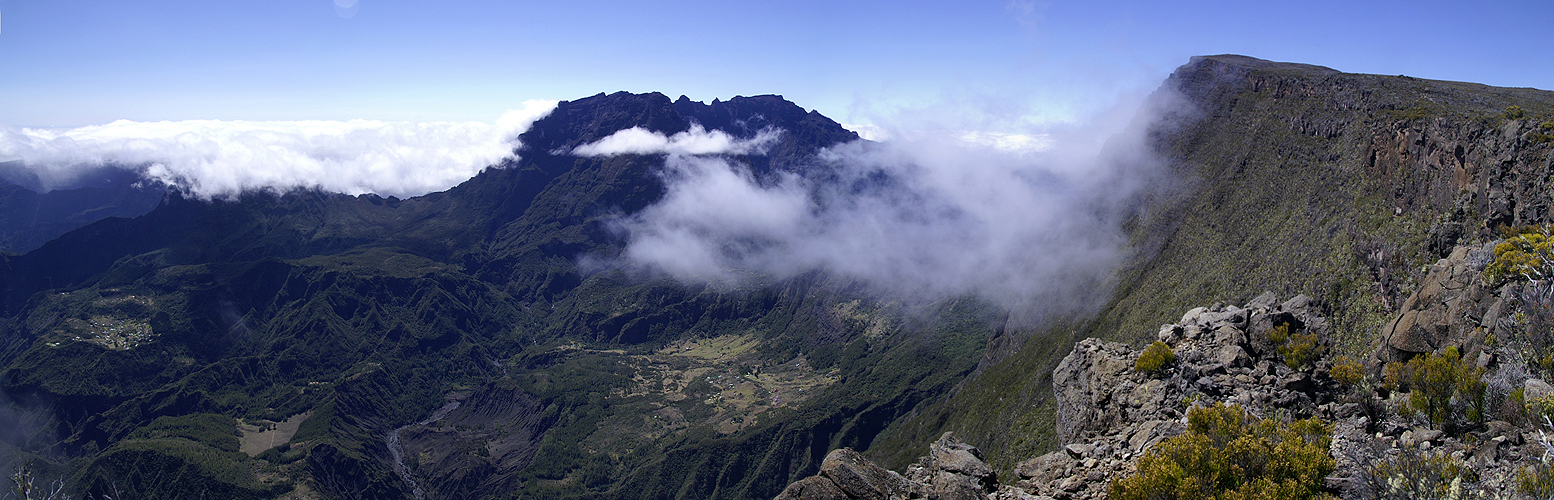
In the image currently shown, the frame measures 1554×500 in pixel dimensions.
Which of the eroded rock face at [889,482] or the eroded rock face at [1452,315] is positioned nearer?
the eroded rock face at [889,482]

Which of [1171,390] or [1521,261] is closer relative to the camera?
[1521,261]

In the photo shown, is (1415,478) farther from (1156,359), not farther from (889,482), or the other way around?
(1156,359)

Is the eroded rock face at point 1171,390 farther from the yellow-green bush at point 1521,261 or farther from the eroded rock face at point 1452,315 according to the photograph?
the yellow-green bush at point 1521,261

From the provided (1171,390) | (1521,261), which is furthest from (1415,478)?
(1521,261)

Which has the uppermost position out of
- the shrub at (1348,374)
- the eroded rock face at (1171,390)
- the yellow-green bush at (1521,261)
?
the yellow-green bush at (1521,261)

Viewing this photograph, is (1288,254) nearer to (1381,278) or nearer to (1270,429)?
(1381,278)

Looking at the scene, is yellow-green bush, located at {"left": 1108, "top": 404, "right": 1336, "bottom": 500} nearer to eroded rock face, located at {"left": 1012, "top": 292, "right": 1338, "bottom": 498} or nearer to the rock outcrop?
the rock outcrop

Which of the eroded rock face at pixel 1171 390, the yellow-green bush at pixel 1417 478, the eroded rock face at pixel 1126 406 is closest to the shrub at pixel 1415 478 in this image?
the yellow-green bush at pixel 1417 478

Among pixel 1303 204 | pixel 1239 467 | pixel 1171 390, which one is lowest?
pixel 1171 390
